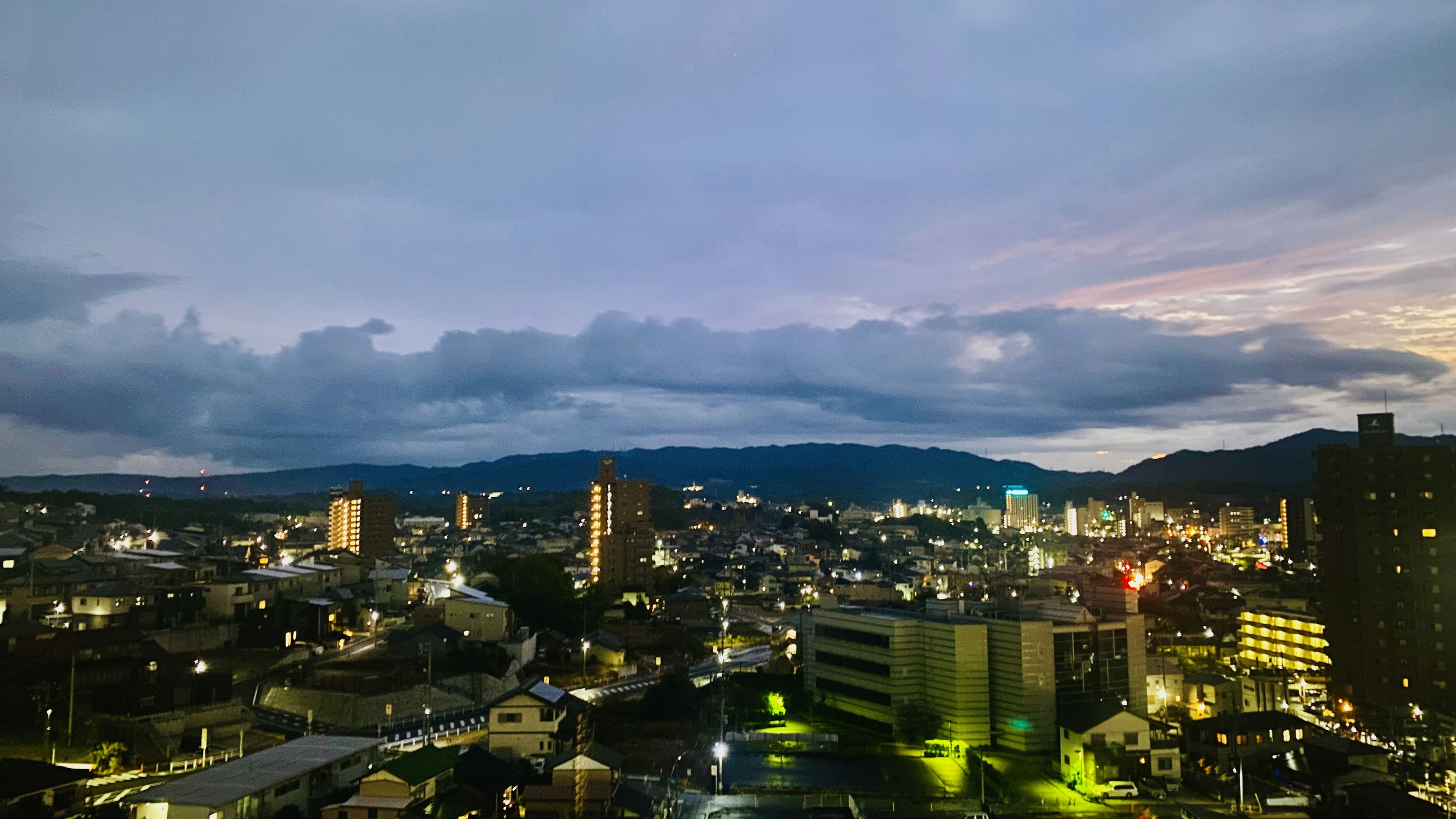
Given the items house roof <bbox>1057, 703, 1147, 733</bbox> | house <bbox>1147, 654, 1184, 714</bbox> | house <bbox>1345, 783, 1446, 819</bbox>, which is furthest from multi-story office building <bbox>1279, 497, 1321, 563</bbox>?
house roof <bbox>1057, 703, 1147, 733</bbox>

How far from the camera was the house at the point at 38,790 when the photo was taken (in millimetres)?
11719

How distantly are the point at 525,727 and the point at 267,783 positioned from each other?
4851mm

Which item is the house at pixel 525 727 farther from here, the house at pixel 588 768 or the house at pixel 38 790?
the house at pixel 38 790

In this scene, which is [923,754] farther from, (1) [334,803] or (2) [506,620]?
(2) [506,620]

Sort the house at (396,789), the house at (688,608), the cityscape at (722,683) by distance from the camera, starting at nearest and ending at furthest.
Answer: the house at (396,789) < the cityscape at (722,683) < the house at (688,608)

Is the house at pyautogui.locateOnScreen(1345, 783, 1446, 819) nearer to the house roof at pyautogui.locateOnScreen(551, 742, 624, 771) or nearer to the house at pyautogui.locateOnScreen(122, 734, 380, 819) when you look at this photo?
the house roof at pyautogui.locateOnScreen(551, 742, 624, 771)

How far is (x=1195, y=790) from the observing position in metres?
16.1

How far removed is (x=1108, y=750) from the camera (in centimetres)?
1599

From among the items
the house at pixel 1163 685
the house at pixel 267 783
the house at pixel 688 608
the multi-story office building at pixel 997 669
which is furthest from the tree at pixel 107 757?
the house at pixel 688 608

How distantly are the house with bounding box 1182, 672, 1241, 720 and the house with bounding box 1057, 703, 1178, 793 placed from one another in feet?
22.3

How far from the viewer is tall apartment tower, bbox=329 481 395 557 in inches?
2312

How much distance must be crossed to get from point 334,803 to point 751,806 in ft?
21.6

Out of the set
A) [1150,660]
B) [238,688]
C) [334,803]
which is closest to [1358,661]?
[1150,660]

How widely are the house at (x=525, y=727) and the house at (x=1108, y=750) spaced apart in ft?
32.4
